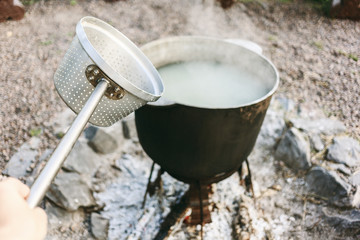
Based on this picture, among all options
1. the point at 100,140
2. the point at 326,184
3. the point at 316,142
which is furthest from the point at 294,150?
the point at 100,140

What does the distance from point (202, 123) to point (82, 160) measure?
135 cm

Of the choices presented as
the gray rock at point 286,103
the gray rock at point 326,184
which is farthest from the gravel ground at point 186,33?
the gray rock at point 326,184

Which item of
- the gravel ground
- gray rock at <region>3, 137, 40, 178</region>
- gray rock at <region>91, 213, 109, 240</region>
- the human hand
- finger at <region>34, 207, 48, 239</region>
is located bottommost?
gray rock at <region>91, 213, 109, 240</region>

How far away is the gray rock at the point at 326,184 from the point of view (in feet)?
7.18

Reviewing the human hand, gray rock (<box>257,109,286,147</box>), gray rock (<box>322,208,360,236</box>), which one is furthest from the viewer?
gray rock (<box>257,109,286,147</box>)

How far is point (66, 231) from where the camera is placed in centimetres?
212

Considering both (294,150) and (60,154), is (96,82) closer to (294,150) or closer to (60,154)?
(60,154)

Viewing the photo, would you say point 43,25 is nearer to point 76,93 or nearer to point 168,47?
point 168,47

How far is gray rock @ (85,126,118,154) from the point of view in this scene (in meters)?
2.45

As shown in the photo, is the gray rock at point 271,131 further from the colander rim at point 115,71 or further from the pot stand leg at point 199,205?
the colander rim at point 115,71

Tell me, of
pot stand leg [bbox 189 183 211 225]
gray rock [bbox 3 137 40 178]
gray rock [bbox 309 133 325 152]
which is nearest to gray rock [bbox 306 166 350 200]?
gray rock [bbox 309 133 325 152]

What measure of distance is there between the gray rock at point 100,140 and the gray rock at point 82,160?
54mm

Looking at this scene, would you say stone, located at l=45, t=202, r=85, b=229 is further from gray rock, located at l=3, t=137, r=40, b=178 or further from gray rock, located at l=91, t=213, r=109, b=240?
gray rock, located at l=3, t=137, r=40, b=178

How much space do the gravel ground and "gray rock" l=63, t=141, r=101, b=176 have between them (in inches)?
12.0
